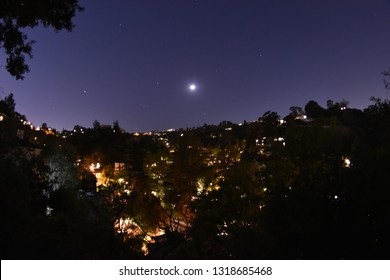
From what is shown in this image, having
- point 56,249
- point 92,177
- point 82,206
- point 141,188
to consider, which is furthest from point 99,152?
point 56,249

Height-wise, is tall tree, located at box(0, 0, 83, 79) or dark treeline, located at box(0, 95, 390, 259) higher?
tall tree, located at box(0, 0, 83, 79)

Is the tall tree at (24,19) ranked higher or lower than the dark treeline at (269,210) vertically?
higher

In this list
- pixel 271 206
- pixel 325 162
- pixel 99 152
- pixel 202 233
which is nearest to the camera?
pixel 271 206

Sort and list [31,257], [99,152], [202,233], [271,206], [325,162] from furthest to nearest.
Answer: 1. [99,152]
2. [202,233]
3. [325,162]
4. [271,206]
5. [31,257]

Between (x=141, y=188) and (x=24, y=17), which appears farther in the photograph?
(x=141, y=188)

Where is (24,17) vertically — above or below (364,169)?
above

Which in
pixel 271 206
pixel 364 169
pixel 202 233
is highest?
pixel 364 169

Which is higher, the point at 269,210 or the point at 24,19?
the point at 24,19
